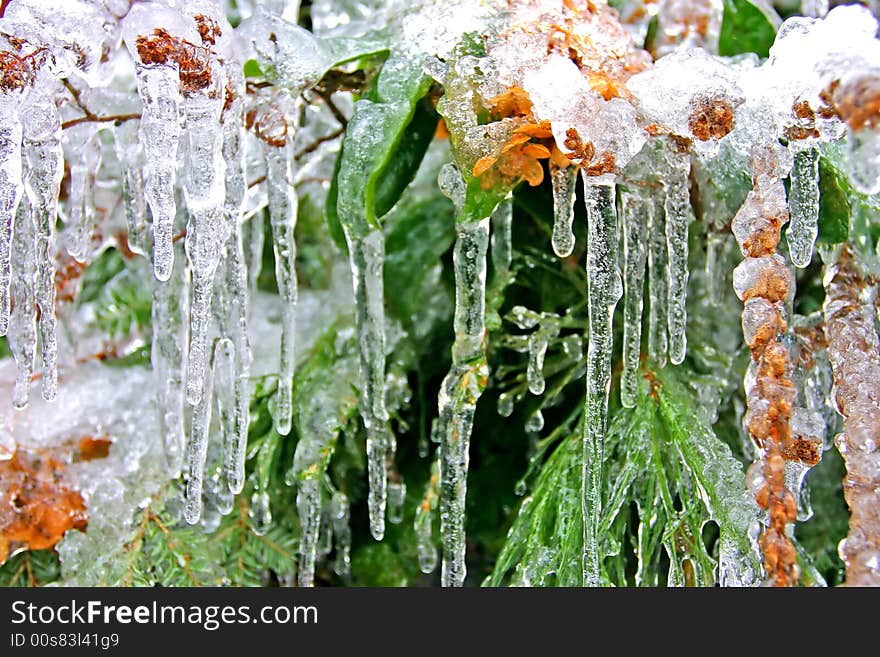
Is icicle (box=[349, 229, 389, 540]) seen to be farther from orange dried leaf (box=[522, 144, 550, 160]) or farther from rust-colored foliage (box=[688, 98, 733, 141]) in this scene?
rust-colored foliage (box=[688, 98, 733, 141])

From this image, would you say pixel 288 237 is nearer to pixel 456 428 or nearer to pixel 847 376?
pixel 456 428

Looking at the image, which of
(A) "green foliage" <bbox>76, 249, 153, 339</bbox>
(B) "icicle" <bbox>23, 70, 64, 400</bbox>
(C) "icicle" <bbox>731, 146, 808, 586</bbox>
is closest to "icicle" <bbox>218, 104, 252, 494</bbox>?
(B) "icicle" <bbox>23, 70, 64, 400</bbox>

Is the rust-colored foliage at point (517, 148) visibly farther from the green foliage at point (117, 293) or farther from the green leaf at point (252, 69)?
the green foliage at point (117, 293)

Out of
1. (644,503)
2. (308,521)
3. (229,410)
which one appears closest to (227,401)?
(229,410)

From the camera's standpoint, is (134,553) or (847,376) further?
(134,553)

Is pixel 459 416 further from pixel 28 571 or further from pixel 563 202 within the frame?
pixel 28 571

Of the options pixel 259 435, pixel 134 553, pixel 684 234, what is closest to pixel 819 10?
pixel 684 234
